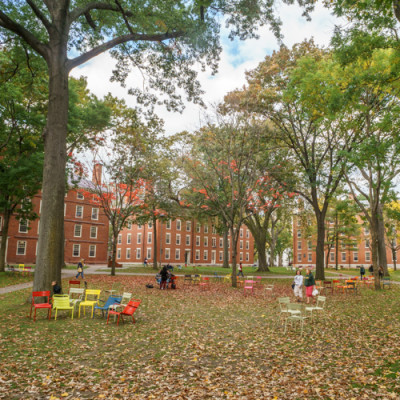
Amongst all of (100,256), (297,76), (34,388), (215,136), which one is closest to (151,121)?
(215,136)

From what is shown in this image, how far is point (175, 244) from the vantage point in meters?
66.3

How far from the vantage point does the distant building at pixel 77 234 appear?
149 feet

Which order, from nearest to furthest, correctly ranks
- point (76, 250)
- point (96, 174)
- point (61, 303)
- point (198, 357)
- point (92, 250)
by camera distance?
point (198, 357)
point (61, 303)
point (96, 174)
point (76, 250)
point (92, 250)

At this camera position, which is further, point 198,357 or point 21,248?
point 21,248

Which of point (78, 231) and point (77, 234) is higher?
point (78, 231)

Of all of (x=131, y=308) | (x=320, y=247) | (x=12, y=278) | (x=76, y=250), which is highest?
(x=320, y=247)

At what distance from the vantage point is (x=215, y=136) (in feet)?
71.9

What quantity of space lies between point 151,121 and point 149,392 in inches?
503

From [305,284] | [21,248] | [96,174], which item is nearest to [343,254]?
[96,174]

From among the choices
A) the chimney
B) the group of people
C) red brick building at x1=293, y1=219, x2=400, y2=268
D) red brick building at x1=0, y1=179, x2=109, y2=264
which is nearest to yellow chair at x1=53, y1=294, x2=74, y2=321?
the group of people

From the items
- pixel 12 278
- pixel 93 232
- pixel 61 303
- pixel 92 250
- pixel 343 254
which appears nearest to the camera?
pixel 61 303

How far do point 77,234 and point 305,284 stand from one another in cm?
4360

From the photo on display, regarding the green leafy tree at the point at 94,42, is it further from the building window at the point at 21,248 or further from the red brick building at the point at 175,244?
the red brick building at the point at 175,244

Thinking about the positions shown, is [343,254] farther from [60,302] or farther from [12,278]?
[60,302]
